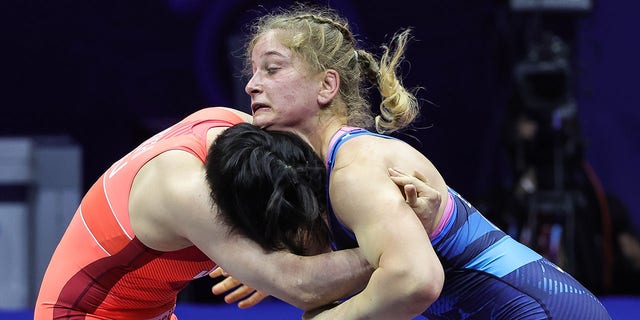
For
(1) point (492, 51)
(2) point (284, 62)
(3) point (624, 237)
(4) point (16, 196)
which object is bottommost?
(3) point (624, 237)

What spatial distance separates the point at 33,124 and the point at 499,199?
2.27 metres

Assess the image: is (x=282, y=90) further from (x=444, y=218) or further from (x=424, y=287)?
(x=424, y=287)

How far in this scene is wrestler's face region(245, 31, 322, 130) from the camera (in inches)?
102

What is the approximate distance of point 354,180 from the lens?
229 cm

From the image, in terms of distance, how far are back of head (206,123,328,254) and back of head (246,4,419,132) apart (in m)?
0.26

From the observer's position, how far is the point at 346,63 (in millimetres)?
2680

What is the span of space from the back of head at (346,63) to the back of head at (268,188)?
0.26 m

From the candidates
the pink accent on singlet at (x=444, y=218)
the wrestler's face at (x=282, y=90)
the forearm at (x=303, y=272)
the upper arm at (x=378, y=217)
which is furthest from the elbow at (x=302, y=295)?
the wrestler's face at (x=282, y=90)

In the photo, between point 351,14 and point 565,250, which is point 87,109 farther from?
point 565,250

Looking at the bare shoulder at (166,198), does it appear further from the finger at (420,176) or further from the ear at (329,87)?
the finger at (420,176)

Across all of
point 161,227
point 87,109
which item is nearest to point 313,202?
point 161,227

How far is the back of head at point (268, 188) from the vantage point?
7.81 feet

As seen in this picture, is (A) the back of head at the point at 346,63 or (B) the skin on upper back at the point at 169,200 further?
(A) the back of head at the point at 346,63

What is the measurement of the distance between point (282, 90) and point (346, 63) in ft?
0.63
